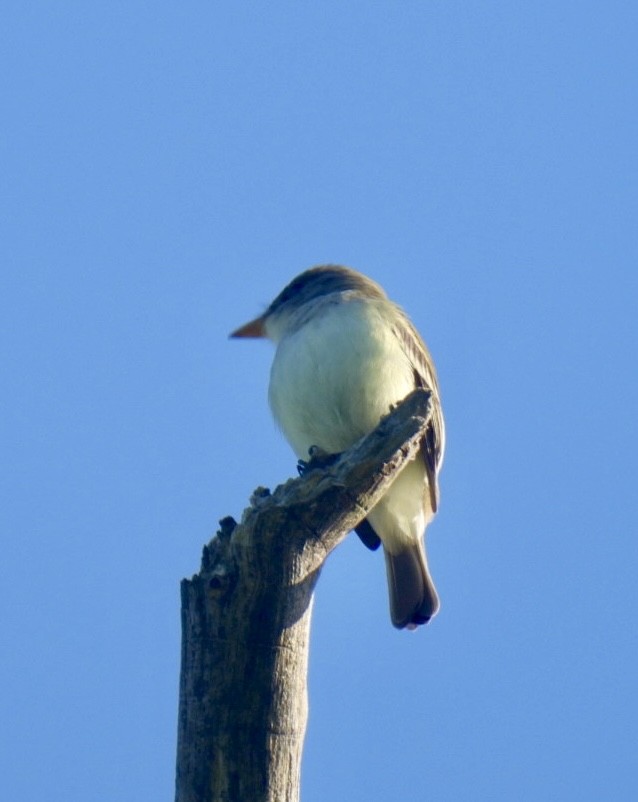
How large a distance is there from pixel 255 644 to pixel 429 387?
3.50 m

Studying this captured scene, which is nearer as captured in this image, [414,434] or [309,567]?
[309,567]

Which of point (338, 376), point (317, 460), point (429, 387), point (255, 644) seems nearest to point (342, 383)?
point (338, 376)

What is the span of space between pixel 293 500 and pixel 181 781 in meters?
1.16

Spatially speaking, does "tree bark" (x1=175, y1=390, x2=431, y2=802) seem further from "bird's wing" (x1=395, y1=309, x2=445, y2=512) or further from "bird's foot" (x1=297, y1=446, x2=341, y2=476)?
"bird's wing" (x1=395, y1=309, x2=445, y2=512)

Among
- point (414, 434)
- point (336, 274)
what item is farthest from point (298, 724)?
point (336, 274)

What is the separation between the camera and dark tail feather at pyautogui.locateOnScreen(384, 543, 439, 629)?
8211mm

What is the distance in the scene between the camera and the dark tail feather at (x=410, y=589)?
8.21 meters

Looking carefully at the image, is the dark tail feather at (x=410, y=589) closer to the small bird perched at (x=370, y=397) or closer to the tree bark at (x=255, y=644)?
the small bird perched at (x=370, y=397)

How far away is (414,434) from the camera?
586 cm

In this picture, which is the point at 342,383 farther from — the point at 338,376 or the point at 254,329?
the point at 254,329

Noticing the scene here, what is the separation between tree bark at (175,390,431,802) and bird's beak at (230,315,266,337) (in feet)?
15.5

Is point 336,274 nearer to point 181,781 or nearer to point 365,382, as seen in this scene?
point 365,382

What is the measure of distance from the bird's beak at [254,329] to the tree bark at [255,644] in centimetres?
473

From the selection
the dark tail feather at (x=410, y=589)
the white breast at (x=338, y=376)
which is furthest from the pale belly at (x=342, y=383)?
the dark tail feather at (x=410, y=589)
